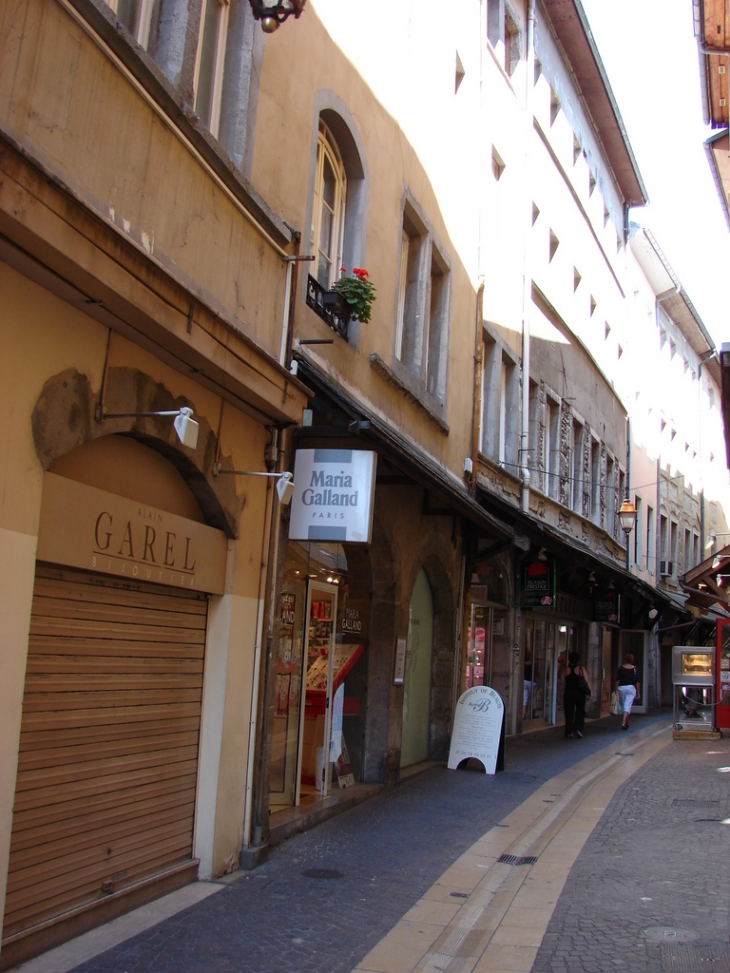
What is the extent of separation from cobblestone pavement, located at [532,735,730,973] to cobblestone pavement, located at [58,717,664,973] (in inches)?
6.4

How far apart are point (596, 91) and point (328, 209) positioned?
16614 millimetres

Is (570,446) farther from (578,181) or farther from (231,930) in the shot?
(231,930)

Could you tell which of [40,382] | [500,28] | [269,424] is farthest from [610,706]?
[40,382]

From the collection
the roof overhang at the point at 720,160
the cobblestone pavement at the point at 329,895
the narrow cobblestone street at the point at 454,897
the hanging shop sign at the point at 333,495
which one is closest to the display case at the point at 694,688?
the narrow cobblestone street at the point at 454,897

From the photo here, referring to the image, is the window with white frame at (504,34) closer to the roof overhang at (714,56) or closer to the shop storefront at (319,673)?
the roof overhang at (714,56)

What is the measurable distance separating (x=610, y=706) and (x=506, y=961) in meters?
22.2

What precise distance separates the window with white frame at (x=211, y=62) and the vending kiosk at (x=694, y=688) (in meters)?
14.2

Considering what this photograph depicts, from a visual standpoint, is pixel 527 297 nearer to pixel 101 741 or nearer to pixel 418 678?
pixel 418 678

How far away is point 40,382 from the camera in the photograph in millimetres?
4914

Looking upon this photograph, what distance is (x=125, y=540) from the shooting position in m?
5.82

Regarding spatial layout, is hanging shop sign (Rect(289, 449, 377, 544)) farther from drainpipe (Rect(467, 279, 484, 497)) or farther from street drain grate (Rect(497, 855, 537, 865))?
drainpipe (Rect(467, 279, 484, 497))

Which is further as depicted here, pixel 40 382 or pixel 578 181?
pixel 578 181

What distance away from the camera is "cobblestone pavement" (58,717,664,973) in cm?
519

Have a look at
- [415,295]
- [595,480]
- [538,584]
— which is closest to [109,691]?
[415,295]
